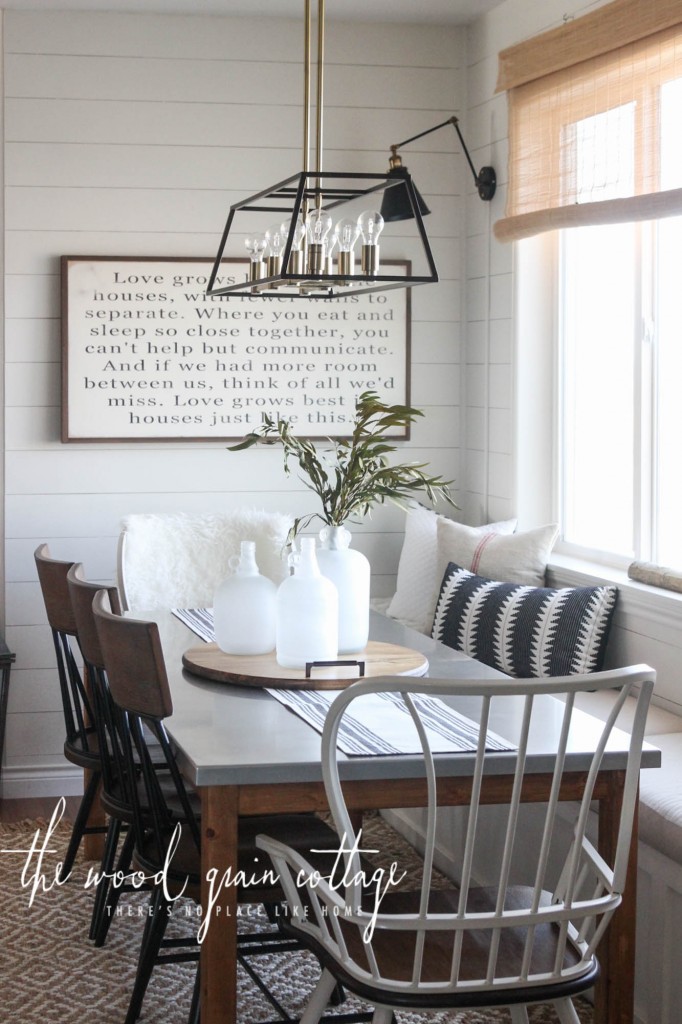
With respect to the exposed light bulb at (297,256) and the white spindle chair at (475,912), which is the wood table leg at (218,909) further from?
the exposed light bulb at (297,256)

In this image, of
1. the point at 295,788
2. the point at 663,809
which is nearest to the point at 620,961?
the point at 663,809

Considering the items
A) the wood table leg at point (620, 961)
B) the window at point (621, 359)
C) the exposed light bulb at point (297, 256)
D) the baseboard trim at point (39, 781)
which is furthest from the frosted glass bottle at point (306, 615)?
the baseboard trim at point (39, 781)

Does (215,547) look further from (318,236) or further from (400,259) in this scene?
(318,236)

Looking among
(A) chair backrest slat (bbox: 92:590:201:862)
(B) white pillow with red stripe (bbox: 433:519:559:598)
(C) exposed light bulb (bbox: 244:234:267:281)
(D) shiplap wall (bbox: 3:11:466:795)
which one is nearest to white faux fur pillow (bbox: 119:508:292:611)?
(D) shiplap wall (bbox: 3:11:466:795)

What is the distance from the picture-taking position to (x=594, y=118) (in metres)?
3.52

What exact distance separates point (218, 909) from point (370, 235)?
1.39 metres

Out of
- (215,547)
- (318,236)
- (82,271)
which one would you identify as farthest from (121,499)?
(318,236)

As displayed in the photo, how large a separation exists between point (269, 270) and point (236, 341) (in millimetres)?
1560

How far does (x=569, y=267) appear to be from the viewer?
3.96 metres

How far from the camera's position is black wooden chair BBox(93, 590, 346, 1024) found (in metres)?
2.18

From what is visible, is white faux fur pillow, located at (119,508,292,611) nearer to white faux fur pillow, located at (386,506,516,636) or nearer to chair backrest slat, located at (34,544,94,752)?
white faux fur pillow, located at (386,506,516,636)

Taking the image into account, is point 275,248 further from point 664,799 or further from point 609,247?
point 664,799

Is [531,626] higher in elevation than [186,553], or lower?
lower

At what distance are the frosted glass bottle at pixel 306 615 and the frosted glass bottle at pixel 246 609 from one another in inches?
3.7
